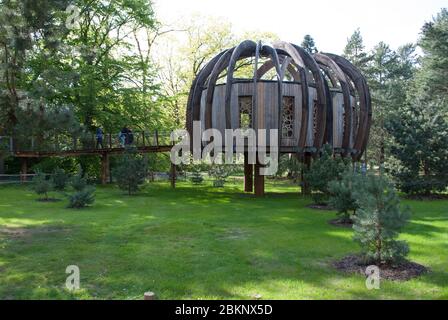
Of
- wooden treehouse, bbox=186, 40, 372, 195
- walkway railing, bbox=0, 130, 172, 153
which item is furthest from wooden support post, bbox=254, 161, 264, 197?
walkway railing, bbox=0, 130, 172, 153

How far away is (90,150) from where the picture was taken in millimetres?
27859

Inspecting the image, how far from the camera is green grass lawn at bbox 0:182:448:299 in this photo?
700cm

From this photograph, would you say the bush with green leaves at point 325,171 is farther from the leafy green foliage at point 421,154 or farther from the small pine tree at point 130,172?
the small pine tree at point 130,172

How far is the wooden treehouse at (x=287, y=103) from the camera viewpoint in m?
19.8

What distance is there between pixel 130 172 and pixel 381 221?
1618 centimetres

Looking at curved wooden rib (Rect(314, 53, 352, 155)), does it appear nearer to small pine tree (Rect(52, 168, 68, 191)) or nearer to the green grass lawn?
the green grass lawn

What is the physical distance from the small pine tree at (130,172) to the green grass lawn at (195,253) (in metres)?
5.44

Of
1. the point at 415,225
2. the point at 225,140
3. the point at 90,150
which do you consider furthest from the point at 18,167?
the point at 415,225

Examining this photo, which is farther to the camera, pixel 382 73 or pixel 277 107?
pixel 382 73

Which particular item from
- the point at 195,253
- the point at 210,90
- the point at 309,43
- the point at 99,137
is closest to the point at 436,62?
the point at 309,43

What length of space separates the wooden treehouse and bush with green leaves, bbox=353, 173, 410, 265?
11.5 meters

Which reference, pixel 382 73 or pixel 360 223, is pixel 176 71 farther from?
pixel 360 223
